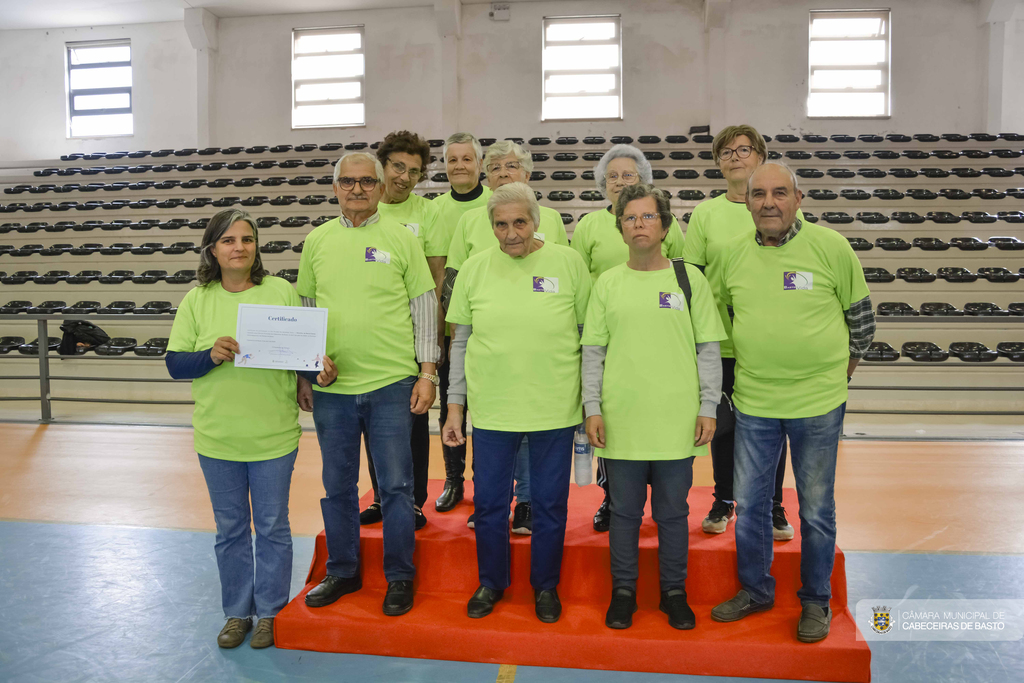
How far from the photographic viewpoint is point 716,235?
2.43m

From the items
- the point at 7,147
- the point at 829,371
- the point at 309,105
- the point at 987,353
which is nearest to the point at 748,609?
the point at 829,371

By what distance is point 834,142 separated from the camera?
35.3ft

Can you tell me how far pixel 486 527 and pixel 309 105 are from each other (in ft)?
40.7

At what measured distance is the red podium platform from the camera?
6.78 feet

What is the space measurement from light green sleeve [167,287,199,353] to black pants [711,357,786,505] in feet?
6.29

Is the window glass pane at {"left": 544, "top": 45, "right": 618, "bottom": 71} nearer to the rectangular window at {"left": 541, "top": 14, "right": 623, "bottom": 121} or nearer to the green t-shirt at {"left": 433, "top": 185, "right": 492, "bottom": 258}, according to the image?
the rectangular window at {"left": 541, "top": 14, "right": 623, "bottom": 121}

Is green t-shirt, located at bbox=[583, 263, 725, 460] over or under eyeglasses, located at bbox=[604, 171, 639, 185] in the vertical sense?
under

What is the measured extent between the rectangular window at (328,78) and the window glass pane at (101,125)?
364 cm

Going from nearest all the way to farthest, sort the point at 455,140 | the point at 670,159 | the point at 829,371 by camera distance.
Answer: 1. the point at 829,371
2. the point at 455,140
3. the point at 670,159

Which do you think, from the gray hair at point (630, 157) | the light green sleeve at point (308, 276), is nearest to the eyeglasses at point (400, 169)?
the light green sleeve at point (308, 276)

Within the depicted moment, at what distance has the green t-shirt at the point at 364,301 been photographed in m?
2.22

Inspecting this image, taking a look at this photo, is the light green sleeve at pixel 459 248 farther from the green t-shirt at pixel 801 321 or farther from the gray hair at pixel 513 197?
the green t-shirt at pixel 801 321

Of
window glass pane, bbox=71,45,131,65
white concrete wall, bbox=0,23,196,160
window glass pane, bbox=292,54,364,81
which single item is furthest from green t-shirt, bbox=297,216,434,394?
window glass pane, bbox=71,45,131,65

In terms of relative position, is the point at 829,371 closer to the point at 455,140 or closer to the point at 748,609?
the point at 748,609
